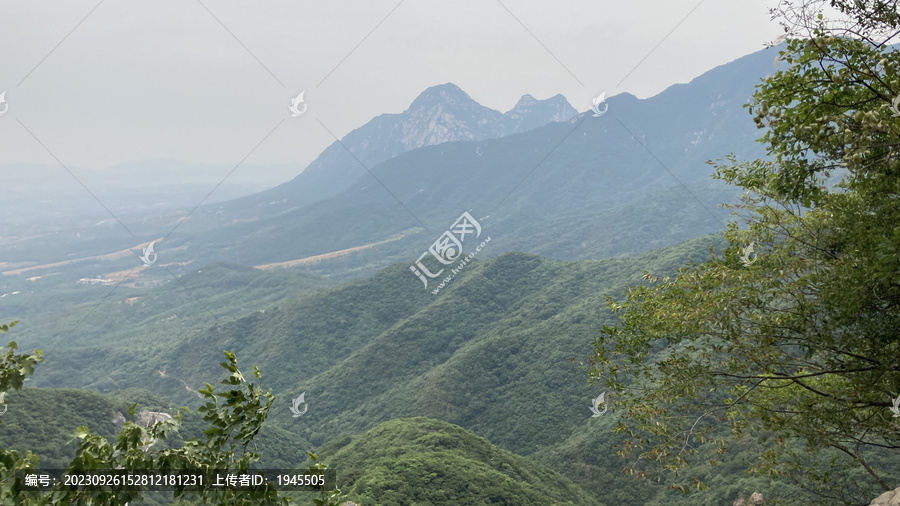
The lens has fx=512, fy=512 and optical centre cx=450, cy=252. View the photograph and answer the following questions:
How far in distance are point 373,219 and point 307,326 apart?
390 ft

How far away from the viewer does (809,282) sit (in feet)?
21.2

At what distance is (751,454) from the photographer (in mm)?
26359

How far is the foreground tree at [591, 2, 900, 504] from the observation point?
210 inches

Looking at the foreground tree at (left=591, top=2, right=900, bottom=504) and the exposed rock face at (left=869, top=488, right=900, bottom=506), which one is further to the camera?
the exposed rock face at (left=869, top=488, right=900, bottom=506)

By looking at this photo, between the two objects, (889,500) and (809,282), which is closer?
(889,500)

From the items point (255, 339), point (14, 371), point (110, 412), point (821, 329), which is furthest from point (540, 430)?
point (255, 339)

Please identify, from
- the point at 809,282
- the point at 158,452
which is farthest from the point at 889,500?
the point at 158,452

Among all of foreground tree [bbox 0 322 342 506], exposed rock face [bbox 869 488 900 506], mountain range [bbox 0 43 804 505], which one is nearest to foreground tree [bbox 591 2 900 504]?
exposed rock face [bbox 869 488 900 506]

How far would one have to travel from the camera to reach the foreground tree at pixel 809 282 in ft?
17.5

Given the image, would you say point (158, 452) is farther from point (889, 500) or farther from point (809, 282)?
point (889, 500)

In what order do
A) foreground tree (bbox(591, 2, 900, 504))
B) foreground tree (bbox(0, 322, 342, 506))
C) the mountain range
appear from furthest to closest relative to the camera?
1. the mountain range
2. foreground tree (bbox(591, 2, 900, 504))
3. foreground tree (bbox(0, 322, 342, 506))

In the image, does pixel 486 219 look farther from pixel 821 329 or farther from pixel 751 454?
pixel 821 329

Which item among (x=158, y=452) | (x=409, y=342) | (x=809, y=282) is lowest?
(x=809, y=282)

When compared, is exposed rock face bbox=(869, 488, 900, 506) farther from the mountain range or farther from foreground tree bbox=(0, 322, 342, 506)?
foreground tree bbox=(0, 322, 342, 506)
